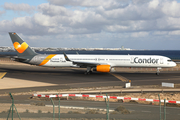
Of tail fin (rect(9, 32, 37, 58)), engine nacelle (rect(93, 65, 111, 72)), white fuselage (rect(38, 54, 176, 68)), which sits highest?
tail fin (rect(9, 32, 37, 58))

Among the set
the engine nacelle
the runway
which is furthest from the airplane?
the runway

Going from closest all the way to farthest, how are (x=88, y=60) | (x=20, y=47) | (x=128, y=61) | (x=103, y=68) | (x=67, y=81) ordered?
1. (x=67, y=81)
2. (x=103, y=68)
3. (x=128, y=61)
4. (x=88, y=60)
5. (x=20, y=47)

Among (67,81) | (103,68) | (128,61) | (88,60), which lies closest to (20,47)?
(88,60)

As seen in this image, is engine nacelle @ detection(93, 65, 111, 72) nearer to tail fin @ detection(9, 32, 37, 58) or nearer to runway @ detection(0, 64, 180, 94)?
runway @ detection(0, 64, 180, 94)

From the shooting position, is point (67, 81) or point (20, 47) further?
point (20, 47)

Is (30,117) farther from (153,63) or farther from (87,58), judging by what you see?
(153,63)

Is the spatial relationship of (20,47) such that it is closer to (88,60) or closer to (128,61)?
(88,60)

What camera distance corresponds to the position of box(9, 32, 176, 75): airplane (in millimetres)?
43062

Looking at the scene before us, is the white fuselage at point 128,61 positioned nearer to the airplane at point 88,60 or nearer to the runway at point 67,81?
the airplane at point 88,60

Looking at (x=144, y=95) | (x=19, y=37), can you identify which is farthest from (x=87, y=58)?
(x=144, y=95)

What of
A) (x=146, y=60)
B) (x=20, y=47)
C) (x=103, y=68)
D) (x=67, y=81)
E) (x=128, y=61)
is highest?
(x=20, y=47)

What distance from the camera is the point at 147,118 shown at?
45.1 ft

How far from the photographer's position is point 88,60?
44438mm

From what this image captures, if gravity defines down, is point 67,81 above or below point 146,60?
below
